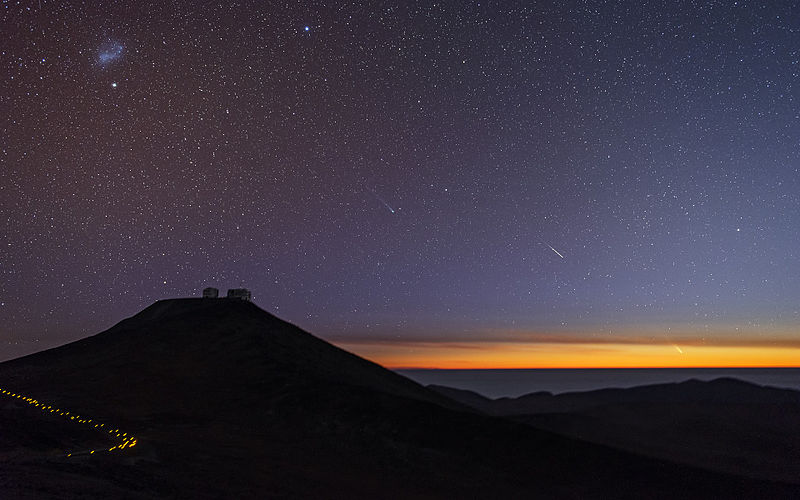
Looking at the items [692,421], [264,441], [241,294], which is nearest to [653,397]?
[692,421]

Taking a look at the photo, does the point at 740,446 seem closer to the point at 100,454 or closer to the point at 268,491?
the point at 268,491

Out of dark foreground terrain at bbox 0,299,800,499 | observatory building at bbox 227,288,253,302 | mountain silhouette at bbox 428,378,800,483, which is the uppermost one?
observatory building at bbox 227,288,253,302

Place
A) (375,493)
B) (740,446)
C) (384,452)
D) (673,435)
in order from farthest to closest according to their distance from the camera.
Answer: (673,435)
(740,446)
(384,452)
(375,493)

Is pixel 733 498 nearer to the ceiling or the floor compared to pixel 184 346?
nearer to the floor

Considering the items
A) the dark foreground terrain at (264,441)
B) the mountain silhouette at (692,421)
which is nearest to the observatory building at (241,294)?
the dark foreground terrain at (264,441)

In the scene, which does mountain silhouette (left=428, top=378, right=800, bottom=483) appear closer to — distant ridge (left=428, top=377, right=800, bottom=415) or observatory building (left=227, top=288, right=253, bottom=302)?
distant ridge (left=428, top=377, right=800, bottom=415)

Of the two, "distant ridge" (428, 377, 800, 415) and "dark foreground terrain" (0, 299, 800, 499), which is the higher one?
"dark foreground terrain" (0, 299, 800, 499)

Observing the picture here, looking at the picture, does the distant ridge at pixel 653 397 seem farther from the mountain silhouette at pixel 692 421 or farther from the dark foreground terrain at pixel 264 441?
the dark foreground terrain at pixel 264 441

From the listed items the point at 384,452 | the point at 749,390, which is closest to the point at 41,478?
the point at 384,452

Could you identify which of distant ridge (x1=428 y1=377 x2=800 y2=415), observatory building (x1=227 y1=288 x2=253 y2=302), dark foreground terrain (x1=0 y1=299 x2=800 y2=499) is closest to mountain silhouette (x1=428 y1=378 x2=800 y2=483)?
distant ridge (x1=428 y1=377 x2=800 y2=415)
